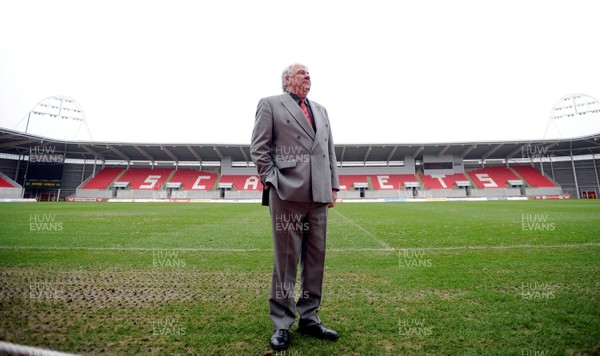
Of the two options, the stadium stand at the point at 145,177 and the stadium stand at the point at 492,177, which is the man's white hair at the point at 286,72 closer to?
the stadium stand at the point at 145,177

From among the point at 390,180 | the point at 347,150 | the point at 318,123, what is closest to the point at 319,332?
the point at 318,123

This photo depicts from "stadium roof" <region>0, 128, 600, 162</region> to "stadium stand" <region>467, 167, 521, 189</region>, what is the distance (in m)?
2.53

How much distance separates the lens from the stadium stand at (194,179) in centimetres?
4136

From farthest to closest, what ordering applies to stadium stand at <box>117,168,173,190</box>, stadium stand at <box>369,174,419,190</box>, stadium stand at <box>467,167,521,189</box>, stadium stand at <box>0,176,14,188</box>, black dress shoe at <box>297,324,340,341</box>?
stadium stand at <box>369,174,419,190</box> < stadium stand at <box>117,168,173,190</box> < stadium stand at <box>467,167,521,189</box> < stadium stand at <box>0,176,14,188</box> < black dress shoe at <box>297,324,340,341</box>

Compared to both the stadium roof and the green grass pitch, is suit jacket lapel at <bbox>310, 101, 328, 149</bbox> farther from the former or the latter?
the stadium roof

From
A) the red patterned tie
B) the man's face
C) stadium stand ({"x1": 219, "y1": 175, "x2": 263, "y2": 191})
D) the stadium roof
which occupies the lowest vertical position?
the red patterned tie

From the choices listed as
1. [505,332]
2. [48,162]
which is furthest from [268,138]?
[48,162]

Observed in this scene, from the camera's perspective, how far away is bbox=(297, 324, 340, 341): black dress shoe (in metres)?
2.01

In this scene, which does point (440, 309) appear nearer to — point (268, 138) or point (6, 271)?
point (268, 138)

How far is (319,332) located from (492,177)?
162 ft

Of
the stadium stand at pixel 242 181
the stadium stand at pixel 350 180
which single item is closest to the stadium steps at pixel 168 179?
the stadium stand at pixel 242 181

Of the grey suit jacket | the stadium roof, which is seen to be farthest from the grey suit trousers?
the stadium roof

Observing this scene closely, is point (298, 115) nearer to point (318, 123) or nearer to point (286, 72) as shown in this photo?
point (318, 123)

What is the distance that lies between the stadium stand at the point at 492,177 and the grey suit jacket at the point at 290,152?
4553 cm
